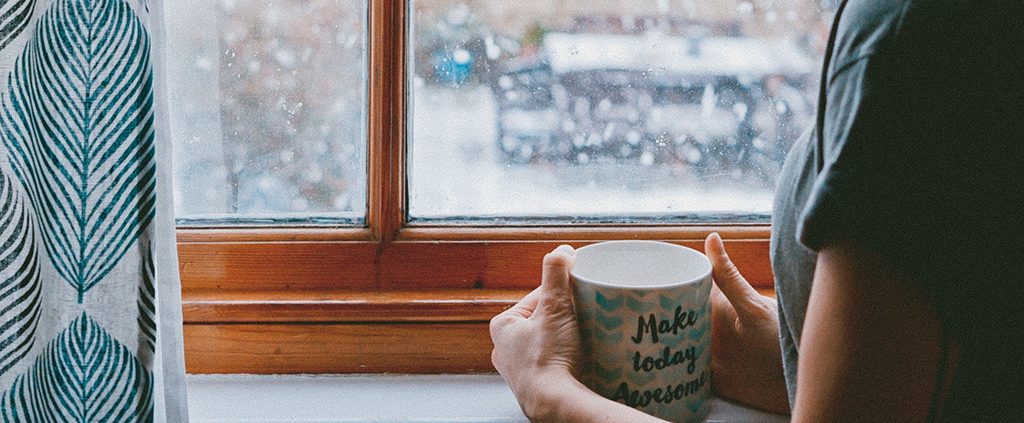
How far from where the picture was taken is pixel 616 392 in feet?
2.23

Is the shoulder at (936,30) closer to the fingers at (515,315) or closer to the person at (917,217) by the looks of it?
the person at (917,217)

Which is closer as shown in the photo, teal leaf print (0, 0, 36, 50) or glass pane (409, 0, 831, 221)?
teal leaf print (0, 0, 36, 50)

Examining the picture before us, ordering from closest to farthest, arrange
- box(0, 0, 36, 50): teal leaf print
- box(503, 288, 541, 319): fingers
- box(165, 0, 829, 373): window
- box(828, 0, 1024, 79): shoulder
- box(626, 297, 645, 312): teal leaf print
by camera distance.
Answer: box(828, 0, 1024, 79): shoulder → box(0, 0, 36, 50): teal leaf print → box(626, 297, 645, 312): teal leaf print → box(503, 288, 541, 319): fingers → box(165, 0, 829, 373): window

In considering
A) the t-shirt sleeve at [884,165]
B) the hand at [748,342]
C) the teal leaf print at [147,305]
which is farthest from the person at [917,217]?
the teal leaf print at [147,305]

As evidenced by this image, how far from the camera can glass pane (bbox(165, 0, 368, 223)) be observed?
87 cm

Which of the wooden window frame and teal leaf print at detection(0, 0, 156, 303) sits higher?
teal leaf print at detection(0, 0, 156, 303)

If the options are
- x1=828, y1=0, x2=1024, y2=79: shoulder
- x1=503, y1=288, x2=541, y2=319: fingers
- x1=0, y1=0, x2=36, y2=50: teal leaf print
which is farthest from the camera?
x1=503, y1=288, x2=541, y2=319: fingers

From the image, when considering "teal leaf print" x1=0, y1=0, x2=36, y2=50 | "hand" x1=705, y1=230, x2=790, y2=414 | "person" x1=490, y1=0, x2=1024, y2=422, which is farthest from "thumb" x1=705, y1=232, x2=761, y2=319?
"teal leaf print" x1=0, y1=0, x2=36, y2=50

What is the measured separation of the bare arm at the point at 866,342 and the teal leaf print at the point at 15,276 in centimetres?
53

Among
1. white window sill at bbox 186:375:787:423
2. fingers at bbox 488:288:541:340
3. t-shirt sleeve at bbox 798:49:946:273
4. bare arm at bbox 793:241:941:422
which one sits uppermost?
t-shirt sleeve at bbox 798:49:946:273

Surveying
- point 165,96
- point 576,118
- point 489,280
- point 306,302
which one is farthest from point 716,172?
point 165,96

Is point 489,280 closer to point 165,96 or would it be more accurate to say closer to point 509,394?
point 509,394

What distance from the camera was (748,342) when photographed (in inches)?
30.2

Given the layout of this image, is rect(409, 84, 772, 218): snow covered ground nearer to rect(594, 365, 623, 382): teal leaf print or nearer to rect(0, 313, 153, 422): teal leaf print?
rect(594, 365, 623, 382): teal leaf print
